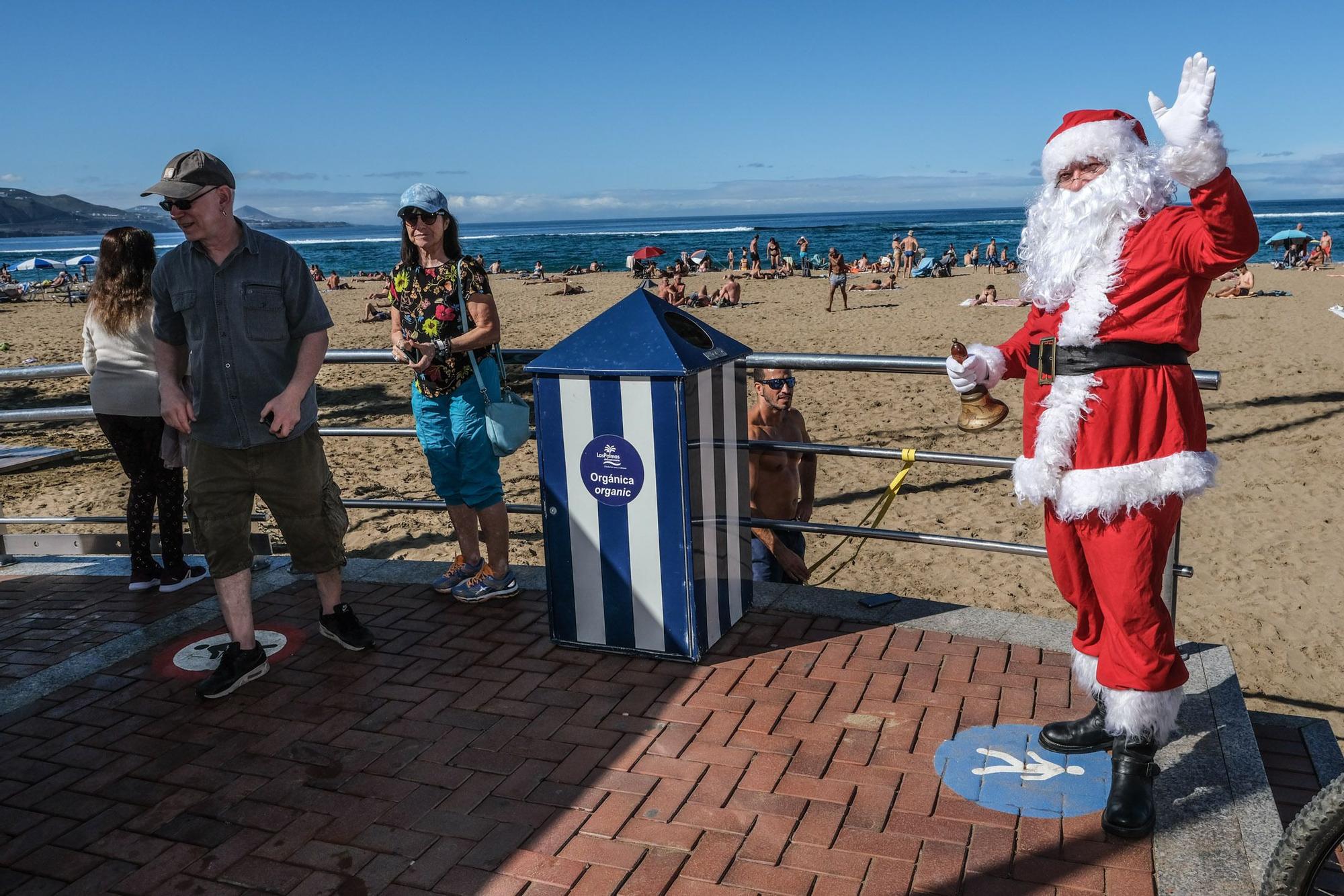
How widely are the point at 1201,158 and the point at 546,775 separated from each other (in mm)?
2513

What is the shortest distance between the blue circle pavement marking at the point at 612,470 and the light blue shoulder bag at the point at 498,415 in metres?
0.55

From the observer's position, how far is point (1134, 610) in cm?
276

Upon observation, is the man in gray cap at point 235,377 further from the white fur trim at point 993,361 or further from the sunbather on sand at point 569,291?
the sunbather on sand at point 569,291

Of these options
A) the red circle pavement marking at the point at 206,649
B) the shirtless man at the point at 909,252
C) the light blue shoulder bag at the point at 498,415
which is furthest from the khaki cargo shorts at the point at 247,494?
the shirtless man at the point at 909,252

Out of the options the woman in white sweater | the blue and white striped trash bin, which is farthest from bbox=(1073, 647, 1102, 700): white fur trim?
the woman in white sweater

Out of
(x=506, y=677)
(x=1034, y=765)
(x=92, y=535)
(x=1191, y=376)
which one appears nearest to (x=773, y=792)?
(x=1034, y=765)

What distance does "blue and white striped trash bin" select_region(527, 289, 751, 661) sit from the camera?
11.9 feet

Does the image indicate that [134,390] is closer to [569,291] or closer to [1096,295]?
[1096,295]

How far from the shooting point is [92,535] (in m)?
5.46

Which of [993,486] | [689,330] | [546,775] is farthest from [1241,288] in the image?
[546,775]

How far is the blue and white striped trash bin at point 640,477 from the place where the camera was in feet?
11.9

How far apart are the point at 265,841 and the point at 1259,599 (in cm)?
638

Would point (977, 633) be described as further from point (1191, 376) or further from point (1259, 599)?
point (1259, 599)

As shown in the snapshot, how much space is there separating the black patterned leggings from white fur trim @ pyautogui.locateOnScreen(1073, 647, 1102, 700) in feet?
13.6
